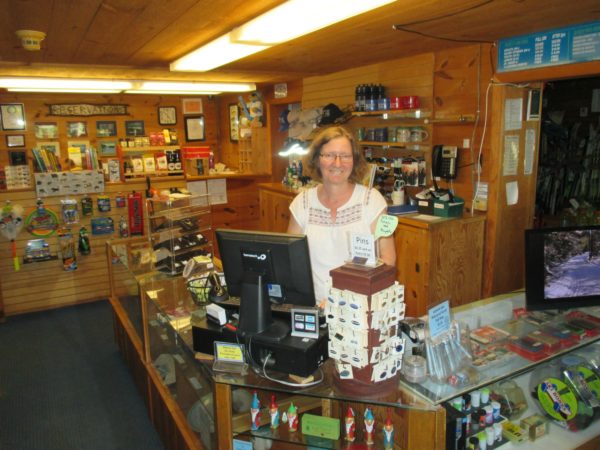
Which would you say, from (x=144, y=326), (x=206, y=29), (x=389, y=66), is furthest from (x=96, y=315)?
(x=389, y=66)

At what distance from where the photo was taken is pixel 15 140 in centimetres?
573

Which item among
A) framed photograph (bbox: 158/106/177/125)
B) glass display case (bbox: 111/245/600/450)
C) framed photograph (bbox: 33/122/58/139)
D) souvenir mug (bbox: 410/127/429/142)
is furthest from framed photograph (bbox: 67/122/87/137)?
glass display case (bbox: 111/245/600/450)

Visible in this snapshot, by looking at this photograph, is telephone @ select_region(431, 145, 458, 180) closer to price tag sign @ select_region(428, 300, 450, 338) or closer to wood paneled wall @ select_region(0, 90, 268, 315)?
price tag sign @ select_region(428, 300, 450, 338)

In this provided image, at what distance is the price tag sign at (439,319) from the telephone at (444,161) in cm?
237

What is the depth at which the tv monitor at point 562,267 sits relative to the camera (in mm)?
2141

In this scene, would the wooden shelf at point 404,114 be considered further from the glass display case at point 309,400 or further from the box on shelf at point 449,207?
the glass display case at point 309,400

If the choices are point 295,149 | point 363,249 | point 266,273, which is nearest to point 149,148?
point 295,149

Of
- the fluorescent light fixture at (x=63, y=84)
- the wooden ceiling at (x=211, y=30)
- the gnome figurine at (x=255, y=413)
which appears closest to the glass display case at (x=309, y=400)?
the gnome figurine at (x=255, y=413)

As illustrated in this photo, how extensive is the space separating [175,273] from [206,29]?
4.80ft

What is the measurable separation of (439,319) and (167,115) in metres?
5.89

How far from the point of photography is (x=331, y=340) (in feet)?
4.95

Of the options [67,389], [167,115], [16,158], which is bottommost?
[67,389]

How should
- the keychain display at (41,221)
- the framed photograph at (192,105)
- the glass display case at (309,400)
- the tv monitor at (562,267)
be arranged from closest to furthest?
the glass display case at (309,400) → the tv monitor at (562,267) → the keychain display at (41,221) → the framed photograph at (192,105)

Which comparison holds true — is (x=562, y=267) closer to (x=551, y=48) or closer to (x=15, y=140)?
(x=551, y=48)
